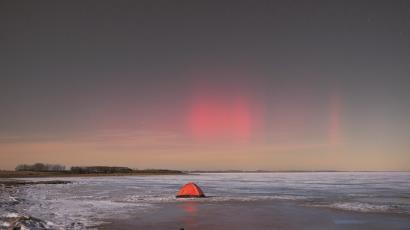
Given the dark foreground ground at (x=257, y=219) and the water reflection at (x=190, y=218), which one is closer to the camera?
the dark foreground ground at (x=257, y=219)

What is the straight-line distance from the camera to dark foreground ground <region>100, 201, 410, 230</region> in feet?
52.8

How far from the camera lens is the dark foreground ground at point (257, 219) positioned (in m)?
16.1

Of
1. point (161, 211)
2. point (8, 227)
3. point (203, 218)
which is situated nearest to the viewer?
point (8, 227)

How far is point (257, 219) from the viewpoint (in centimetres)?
1816

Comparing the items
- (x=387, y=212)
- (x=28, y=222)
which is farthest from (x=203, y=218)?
(x=387, y=212)

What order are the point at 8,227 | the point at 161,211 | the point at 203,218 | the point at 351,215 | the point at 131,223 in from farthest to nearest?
the point at 161,211 → the point at 351,215 → the point at 203,218 → the point at 131,223 → the point at 8,227

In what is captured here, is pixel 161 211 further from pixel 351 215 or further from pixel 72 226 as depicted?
pixel 351 215

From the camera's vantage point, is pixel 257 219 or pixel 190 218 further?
pixel 190 218

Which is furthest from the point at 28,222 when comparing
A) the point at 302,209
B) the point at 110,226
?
the point at 302,209

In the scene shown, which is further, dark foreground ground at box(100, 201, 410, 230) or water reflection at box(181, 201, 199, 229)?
water reflection at box(181, 201, 199, 229)

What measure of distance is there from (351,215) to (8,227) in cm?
1467

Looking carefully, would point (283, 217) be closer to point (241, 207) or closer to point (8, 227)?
point (241, 207)

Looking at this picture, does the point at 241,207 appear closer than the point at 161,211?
No

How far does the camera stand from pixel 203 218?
60.2 ft
